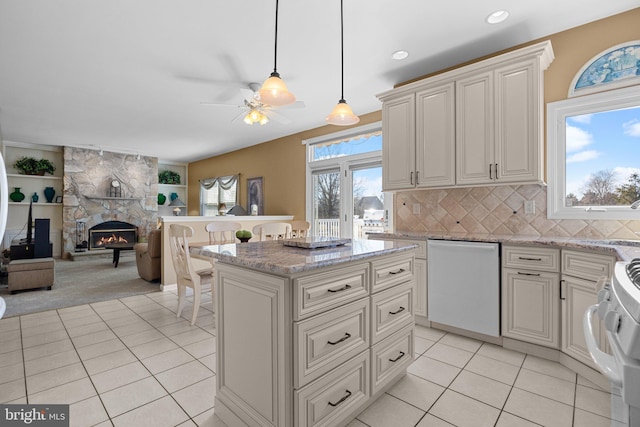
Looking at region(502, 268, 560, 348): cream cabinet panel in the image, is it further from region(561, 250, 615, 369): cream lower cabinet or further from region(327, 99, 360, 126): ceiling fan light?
region(327, 99, 360, 126): ceiling fan light

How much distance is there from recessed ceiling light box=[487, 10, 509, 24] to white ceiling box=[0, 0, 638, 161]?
47 mm

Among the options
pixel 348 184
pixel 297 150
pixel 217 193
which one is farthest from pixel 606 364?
pixel 217 193

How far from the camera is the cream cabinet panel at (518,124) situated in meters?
2.56

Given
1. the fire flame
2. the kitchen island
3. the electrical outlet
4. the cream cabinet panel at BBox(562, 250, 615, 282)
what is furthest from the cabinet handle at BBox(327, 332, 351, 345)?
the fire flame

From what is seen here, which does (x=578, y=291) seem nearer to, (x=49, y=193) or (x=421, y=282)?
(x=421, y=282)

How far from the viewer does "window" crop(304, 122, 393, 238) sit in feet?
15.5

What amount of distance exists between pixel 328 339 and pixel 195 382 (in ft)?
3.96

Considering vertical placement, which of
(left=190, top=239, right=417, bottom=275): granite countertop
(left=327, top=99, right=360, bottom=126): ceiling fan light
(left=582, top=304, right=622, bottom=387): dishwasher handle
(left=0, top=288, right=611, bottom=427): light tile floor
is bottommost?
(left=0, top=288, right=611, bottom=427): light tile floor

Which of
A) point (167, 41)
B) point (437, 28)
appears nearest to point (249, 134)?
point (167, 41)

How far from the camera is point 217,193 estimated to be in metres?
8.45

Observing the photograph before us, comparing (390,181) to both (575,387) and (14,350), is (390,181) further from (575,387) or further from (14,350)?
(14,350)

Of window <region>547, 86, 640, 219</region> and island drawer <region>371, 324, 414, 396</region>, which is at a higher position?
window <region>547, 86, 640, 219</region>

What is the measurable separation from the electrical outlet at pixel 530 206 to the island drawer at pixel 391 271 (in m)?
1.53

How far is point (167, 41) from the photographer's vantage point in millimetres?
2838
